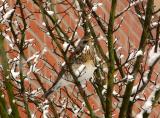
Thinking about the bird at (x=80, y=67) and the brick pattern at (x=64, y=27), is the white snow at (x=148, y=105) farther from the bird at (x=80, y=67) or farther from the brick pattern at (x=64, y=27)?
the brick pattern at (x=64, y=27)

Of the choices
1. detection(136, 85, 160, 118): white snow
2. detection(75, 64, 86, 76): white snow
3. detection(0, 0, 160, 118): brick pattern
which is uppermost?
detection(0, 0, 160, 118): brick pattern

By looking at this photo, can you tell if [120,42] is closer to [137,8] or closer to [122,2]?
[122,2]

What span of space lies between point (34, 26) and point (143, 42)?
144cm

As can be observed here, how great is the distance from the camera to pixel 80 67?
1868 millimetres

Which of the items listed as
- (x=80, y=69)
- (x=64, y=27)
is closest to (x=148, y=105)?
(x=80, y=69)

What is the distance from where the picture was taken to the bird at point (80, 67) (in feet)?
5.65

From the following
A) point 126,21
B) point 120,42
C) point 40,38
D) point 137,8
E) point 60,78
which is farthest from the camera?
point 126,21

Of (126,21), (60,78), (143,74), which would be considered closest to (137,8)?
(143,74)

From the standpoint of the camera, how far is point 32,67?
1.95 m

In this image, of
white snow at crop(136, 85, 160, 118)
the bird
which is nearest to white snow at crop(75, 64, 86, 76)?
the bird

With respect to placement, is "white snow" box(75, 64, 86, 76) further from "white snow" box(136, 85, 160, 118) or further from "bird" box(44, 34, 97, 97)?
"white snow" box(136, 85, 160, 118)

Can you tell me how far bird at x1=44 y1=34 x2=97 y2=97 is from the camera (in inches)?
67.8

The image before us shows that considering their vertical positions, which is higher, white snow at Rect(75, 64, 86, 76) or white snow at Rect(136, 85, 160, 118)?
white snow at Rect(75, 64, 86, 76)

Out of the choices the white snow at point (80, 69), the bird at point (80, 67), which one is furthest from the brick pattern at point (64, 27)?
the white snow at point (80, 69)
